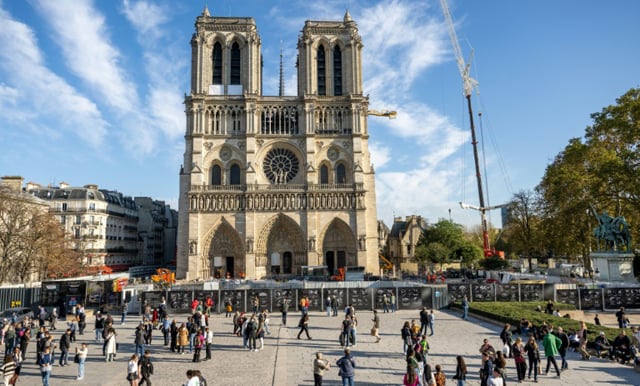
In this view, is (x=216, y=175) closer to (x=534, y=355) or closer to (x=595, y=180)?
(x=595, y=180)

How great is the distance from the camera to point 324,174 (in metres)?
49.1

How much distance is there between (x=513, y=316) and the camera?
61.1ft

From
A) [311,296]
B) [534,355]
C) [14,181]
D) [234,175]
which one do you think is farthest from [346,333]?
[14,181]

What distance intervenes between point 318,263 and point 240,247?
28.3ft

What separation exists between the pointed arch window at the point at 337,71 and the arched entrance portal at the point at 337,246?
1582 cm

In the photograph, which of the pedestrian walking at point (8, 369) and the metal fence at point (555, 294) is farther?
the metal fence at point (555, 294)

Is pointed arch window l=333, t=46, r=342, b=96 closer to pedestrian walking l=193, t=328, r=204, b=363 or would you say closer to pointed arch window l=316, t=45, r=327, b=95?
pointed arch window l=316, t=45, r=327, b=95

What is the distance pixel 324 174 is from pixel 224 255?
14.5m

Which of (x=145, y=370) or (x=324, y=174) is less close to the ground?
(x=324, y=174)

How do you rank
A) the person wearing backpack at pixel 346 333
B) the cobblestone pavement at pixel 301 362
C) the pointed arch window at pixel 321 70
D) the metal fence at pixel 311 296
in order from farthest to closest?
the pointed arch window at pixel 321 70 < the metal fence at pixel 311 296 < the person wearing backpack at pixel 346 333 < the cobblestone pavement at pixel 301 362

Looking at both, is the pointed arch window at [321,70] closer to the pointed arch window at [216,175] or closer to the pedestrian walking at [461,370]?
the pointed arch window at [216,175]

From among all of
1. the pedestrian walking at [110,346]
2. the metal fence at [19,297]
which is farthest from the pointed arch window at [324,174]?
the pedestrian walking at [110,346]

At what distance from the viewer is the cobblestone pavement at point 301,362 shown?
11.9m

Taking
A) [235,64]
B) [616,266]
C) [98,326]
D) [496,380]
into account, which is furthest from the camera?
[235,64]
